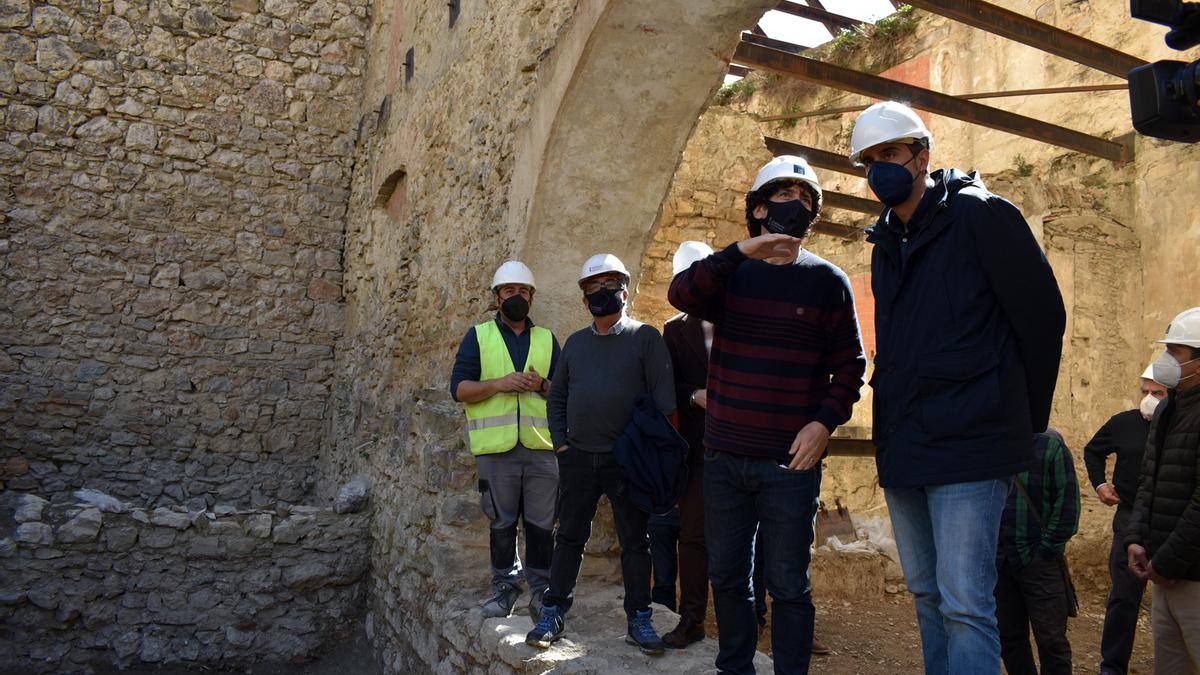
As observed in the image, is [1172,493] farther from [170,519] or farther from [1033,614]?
[170,519]

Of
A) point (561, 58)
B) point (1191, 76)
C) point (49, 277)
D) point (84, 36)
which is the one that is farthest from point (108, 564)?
point (1191, 76)

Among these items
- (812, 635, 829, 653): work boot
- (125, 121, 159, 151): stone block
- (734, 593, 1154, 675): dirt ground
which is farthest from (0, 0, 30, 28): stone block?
(812, 635, 829, 653): work boot

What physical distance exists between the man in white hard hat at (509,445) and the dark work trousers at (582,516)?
46cm

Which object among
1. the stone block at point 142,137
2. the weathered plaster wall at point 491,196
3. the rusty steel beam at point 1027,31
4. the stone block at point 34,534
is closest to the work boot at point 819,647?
the weathered plaster wall at point 491,196

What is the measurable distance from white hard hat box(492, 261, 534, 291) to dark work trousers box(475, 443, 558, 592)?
73cm

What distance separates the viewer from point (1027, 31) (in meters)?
5.59

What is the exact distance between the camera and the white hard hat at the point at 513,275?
434cm

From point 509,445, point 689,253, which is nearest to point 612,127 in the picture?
point 689,253

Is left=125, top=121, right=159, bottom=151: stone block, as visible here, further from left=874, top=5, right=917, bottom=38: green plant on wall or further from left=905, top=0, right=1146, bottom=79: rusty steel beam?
left=874, top=5, right=917, bottom=38: green plant on wall

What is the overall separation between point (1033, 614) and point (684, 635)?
1368 mm

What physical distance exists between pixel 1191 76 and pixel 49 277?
26.5 feet

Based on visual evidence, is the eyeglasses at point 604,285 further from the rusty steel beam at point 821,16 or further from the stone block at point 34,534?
the rusty steel beam at point 821,16

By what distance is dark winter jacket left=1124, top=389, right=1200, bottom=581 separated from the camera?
11.1 ft

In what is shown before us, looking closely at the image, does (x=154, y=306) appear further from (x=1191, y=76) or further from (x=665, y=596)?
(x=1191, y=76)
